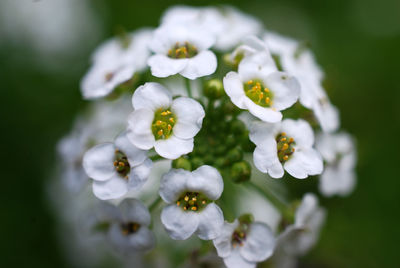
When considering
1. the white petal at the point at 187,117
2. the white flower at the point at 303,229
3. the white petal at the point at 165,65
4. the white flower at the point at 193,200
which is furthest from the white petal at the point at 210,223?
the white petal at the point at 165,65

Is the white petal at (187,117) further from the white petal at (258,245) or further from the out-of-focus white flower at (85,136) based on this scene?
the out-of-focus white flower at (85,136)

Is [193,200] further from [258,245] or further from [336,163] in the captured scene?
[336,163]

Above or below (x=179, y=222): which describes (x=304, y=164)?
above

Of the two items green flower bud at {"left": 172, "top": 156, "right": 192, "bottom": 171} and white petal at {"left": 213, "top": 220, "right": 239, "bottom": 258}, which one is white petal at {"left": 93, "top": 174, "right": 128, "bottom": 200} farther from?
white petal at {"left": 213, "top": 220, "right": 239, "bottom": 258}

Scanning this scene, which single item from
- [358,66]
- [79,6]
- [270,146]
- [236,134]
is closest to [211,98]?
[236,134]

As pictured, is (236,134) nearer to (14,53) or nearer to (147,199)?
(147,199)

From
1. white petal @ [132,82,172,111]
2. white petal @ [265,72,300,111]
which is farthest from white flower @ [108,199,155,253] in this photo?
white petal @ [265,72,300,111]

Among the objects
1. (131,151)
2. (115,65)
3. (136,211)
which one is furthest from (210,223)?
(115,65)
